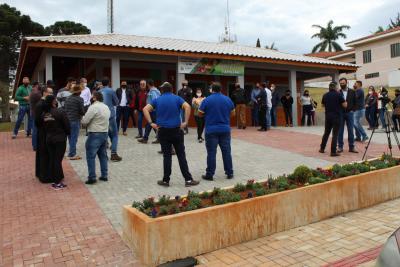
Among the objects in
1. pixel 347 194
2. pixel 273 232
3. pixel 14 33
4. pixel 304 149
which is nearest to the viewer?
pixel 273 232

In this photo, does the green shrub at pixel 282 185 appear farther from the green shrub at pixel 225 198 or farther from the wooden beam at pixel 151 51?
the wooden beam at pixel 151 51

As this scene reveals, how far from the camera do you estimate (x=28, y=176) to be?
7305 mm

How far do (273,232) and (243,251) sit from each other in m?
0.66

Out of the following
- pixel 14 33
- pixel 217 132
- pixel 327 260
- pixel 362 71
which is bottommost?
pixel 327 260

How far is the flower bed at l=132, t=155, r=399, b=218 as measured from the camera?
4347 mm

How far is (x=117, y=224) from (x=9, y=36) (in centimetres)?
3923

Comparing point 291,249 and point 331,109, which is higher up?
point 331,109

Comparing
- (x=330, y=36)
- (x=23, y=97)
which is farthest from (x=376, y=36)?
(x=23, y=97)

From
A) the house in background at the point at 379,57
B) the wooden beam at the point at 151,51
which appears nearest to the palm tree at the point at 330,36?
the house in background at the point at 379,57

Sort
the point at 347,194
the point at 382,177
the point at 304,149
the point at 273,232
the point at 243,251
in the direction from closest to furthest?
the point at 243,251, the point at 273,232, the point at 347,194, the point at 382,177, the point at 304,149

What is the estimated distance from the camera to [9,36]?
38250 mm

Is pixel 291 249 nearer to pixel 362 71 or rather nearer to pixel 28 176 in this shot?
pixel 28 176

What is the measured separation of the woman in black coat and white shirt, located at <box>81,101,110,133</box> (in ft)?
1.12

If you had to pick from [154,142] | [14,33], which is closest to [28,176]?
[154,142]
